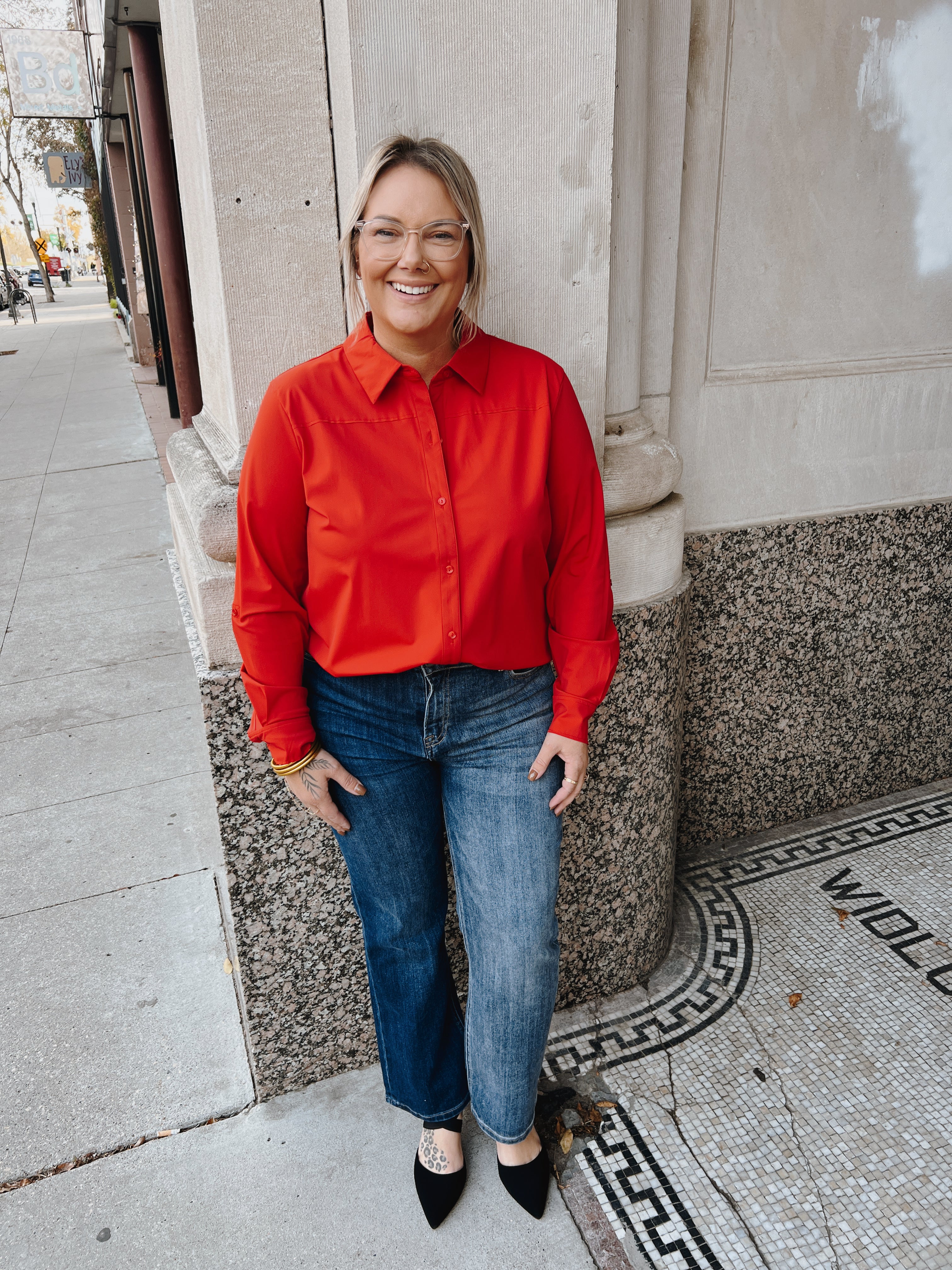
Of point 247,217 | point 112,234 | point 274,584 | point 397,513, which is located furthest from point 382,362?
point 112,234

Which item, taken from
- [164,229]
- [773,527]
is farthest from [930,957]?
[164,229]

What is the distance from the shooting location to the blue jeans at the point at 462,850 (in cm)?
178

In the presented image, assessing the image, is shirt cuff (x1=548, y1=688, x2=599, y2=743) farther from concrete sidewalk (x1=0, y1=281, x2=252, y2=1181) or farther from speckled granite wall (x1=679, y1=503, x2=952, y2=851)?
concrete sidewalk (x1=0, y1=281, x2=252, y2=1181)

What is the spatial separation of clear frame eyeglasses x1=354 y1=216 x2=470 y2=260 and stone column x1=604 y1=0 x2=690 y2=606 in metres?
0.74

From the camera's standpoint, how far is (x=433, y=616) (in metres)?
1.64

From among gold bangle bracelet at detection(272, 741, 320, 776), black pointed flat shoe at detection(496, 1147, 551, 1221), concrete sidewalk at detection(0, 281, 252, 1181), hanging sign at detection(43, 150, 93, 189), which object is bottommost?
concrete sidewalk at detection(0, 281, 252, 1181)

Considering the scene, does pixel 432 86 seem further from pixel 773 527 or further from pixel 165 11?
pixel 773 527

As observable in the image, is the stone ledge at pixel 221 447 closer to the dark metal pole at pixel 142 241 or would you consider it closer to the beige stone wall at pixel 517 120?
the beige stone wall at pixel 517 120

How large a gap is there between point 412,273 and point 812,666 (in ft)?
7.19

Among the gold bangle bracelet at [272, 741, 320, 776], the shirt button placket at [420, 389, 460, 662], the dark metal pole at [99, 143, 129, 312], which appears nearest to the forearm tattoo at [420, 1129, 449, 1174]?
the gold bangle bracelet at [272, 741, 320, 776]

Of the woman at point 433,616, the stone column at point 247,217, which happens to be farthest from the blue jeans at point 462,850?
the stone column at point 247,217

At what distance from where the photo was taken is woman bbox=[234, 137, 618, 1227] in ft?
5.17

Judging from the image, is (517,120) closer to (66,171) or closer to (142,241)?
(142,241)

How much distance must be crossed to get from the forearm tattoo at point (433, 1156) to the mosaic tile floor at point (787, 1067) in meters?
0.30
